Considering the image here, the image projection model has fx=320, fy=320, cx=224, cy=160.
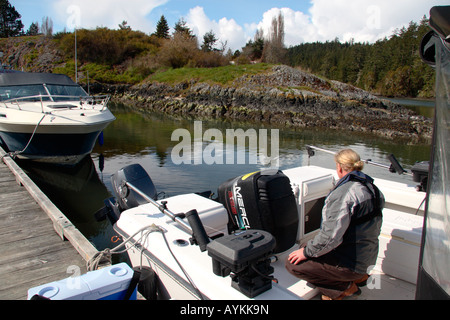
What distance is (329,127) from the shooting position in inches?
754

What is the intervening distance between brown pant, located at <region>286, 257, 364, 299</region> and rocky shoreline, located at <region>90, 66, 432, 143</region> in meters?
15.8

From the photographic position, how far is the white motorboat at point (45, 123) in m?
8.19

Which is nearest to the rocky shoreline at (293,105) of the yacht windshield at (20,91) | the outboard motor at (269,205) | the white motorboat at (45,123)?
the white motorboat at (45,123)

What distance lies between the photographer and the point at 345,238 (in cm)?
221

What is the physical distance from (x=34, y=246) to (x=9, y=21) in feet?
279

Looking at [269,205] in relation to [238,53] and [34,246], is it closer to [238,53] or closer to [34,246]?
[34,246]

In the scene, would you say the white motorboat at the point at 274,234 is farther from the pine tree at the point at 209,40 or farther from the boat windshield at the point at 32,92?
the pine tree at the point at 209,40

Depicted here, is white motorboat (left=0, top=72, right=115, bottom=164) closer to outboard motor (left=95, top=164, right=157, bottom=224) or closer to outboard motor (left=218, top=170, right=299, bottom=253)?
outboard motor (left=95, top=164, right=157, bottom=224)

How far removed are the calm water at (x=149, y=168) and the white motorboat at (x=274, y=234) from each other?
9.46 feet

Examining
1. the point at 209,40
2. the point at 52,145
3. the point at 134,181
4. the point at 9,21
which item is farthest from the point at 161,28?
the point at 134,181

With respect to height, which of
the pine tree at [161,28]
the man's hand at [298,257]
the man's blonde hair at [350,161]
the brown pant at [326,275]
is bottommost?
the brown pant at [326,275]

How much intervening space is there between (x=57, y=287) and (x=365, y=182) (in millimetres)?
2085
